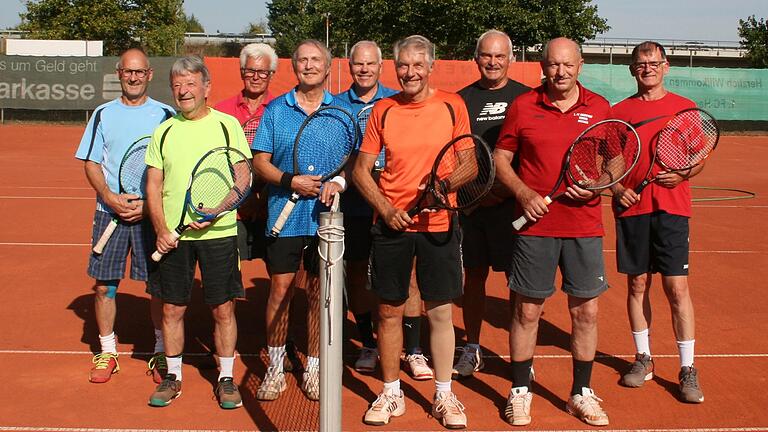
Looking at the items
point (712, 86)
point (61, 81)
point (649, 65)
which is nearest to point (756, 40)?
point (712, 86)

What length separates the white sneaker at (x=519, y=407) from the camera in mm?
5355

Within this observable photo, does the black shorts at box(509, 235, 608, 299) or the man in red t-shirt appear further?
the man in red t-shirt

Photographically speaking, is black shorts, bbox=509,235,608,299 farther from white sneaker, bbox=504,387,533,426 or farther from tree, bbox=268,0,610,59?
tree, bbox=268,0,610,59

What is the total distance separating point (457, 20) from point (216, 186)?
3468 centimetres

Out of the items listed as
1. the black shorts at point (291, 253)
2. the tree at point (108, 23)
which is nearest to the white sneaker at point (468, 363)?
the black shorts at point (291, 253)

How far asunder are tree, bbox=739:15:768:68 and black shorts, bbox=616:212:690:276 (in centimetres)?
3893

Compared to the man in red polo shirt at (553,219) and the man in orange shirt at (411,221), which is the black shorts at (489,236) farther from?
the man in orange shirt at (411,221)

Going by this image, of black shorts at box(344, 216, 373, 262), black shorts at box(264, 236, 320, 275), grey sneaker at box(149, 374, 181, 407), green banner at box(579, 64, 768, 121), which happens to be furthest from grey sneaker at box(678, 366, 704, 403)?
green banner at box(579, 64, 768, 121)

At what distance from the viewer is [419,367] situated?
6238 millimetres

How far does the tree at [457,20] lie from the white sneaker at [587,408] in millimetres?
33271

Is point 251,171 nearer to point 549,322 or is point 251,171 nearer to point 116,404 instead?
point 116,404

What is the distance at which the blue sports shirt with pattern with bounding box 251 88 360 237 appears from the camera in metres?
5.79

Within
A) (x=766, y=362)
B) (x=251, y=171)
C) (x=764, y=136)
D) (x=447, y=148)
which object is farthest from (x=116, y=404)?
(x=764, y=136)

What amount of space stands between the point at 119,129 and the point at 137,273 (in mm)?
962
